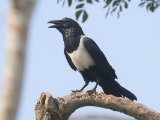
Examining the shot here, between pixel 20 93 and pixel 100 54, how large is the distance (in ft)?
16.7

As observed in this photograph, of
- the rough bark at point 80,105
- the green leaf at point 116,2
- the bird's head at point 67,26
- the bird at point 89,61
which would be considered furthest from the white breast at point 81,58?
the rough bark at point 80,105

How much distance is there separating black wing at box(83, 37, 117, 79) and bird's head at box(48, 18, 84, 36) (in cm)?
29

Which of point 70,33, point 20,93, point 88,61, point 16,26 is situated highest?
point 70,33

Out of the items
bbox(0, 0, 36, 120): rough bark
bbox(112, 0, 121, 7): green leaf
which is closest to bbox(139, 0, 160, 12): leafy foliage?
bbox(112, 0, 121, 7): green leaf

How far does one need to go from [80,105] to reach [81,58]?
1.47 meters

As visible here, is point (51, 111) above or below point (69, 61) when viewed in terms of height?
below

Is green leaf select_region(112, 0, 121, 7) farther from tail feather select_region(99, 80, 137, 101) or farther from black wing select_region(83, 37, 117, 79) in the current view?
tail feather select_region(99, 80, 137, 101)

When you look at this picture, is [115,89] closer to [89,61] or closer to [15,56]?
[89,61]

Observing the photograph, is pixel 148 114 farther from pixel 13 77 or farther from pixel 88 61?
pixel 13 77

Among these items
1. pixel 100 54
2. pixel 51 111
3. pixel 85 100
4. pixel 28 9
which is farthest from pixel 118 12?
pixel 28 9

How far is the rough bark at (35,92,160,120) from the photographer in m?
5.36

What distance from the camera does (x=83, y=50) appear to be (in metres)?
7.27

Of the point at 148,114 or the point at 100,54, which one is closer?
the point at 148,114

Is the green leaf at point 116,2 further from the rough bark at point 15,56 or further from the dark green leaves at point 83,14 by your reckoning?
the rough bark at point 15,56
